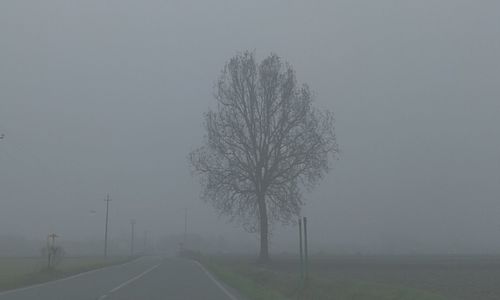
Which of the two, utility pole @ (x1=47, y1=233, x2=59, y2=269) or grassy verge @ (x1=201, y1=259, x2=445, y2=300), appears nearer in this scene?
grassy verge @ (x1=201, y1=259, x2=445, y2=300)

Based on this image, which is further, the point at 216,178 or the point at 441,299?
the point at 216,178

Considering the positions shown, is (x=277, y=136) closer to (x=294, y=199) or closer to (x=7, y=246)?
(x=294, y=199)

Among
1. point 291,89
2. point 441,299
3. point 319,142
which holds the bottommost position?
point 441,299

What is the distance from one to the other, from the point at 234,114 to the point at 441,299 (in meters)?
29.0

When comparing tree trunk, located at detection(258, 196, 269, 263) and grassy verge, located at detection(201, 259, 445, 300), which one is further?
tree trunk, located at detection(258, 196, 269, 263)

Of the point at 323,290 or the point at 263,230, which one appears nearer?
the point at 323,290

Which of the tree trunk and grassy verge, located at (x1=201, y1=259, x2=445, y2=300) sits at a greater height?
the tree trunk

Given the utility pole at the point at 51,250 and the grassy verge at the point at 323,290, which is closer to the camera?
the grassy verge at the point at 323,290

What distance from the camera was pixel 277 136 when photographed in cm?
4312

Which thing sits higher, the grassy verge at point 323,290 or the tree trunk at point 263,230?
the tree trunk at point 263,230

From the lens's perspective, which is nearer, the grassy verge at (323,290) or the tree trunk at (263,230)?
the grassy verge at (323,290)

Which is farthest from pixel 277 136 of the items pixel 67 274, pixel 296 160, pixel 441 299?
pixel 441 299

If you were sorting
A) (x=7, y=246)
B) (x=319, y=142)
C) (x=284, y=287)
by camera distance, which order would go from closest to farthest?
1. (x=284, y=287)
2. (x=319, y=142)
3. (x=7, y=246)

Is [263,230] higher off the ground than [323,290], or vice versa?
[263,230]
